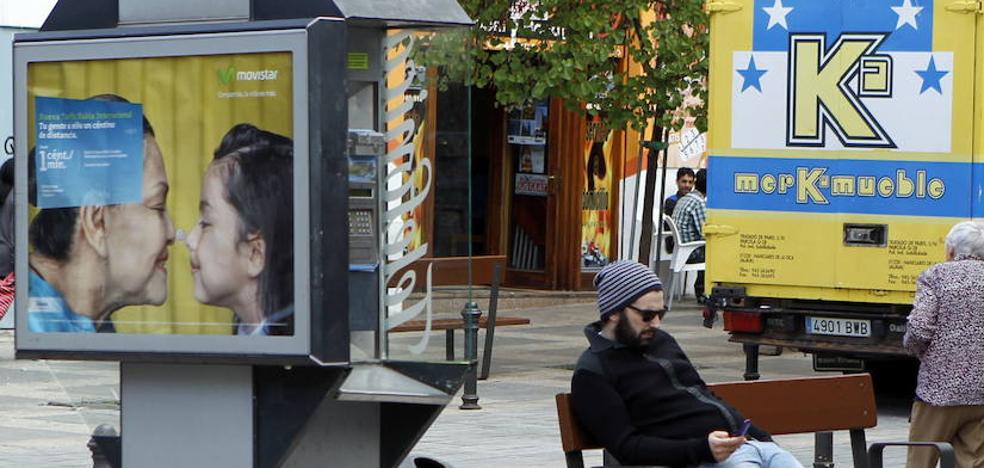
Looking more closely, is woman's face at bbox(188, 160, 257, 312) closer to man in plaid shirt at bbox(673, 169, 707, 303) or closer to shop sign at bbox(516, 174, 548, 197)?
man in plaid shirt at bbox(673, 169, 707, 303)

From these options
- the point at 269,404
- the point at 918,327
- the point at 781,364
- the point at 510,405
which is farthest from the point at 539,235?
the point at 269,404

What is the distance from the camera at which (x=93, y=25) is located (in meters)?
7.98

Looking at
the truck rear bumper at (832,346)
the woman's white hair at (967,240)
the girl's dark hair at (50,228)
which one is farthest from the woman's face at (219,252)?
the truck rear bumper at (832,346)

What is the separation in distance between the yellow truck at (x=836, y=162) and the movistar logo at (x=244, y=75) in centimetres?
706

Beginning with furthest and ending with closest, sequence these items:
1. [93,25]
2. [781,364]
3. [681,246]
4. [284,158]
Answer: [681,246]
[781,364]
[93,25]
[284,158]

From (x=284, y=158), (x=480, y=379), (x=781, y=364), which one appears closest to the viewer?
(x=284, y=158)

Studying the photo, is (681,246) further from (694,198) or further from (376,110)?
(376,110)

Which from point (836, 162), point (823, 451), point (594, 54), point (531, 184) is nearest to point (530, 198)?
point (531, 184)

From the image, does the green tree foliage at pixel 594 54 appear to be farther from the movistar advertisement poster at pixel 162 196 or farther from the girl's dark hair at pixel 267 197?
the girl's dark hair at pixel 267 197

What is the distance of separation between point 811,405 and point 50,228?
316 centimetres

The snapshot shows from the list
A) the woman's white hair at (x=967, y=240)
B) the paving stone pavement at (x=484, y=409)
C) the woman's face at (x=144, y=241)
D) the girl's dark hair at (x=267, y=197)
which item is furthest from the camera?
the paving stone pavement at (x=484, y=409)

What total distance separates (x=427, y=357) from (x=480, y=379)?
26.3ft

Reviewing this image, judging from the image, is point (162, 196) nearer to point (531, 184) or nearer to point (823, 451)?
point (823, 451)

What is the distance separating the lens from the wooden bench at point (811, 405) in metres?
8.34
